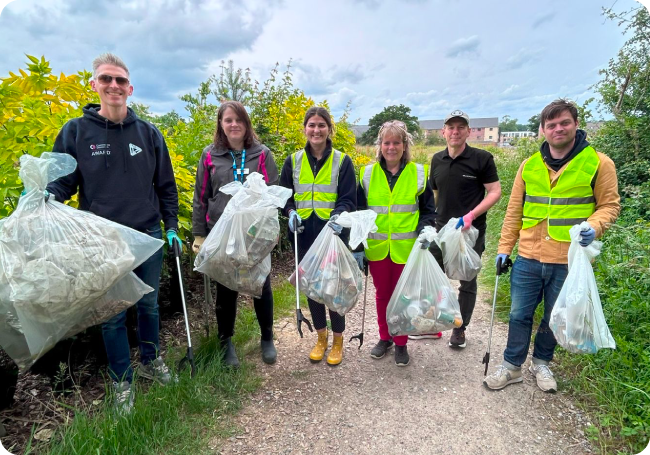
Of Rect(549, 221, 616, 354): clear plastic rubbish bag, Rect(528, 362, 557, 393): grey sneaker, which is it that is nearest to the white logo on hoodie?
Rect(549, 221, 616, 354): clear plastic rubbish bag

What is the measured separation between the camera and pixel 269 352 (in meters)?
3.04

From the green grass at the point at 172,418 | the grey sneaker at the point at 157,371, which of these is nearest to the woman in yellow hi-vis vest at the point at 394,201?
the green grass at the point at 172,418

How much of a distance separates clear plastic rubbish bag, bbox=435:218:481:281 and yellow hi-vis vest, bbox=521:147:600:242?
447 millimetres

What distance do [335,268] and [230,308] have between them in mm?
936

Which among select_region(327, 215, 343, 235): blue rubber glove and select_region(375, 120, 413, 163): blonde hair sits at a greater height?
select_region(375, 120, 413, 163): blonde hair

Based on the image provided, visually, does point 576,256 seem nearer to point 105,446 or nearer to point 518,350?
point 518,350

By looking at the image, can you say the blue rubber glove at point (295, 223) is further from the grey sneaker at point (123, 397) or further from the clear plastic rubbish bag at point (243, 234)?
the grey sneaker at point (123, 397)

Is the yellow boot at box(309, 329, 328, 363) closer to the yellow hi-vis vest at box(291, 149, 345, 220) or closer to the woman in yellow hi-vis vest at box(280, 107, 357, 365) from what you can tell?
the woman in yellow hi-vis vest at box(280, 107, 357, 365)

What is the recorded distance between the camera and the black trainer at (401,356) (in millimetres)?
2977

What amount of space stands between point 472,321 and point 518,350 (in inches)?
47.4

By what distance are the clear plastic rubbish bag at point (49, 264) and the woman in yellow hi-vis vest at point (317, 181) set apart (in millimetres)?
1216

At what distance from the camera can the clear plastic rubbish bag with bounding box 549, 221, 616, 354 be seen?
7.06 feet

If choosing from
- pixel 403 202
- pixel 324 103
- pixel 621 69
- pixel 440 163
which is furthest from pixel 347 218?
pixel 621 69

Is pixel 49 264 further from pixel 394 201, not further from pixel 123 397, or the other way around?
pixel 394 201
